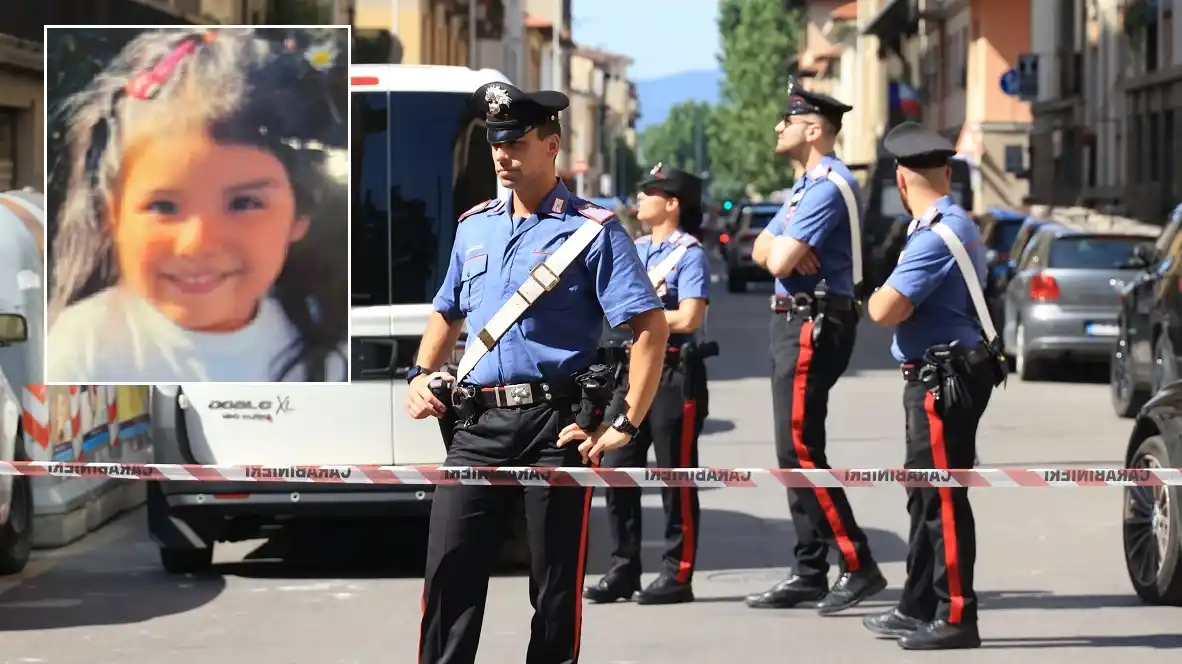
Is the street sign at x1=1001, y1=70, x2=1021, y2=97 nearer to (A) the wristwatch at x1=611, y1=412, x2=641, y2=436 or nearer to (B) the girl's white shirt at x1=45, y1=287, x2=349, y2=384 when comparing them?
(B) the girl's white shirt at x1=45, y1=287, x2=349, y2=384

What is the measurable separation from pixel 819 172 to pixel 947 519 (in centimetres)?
157

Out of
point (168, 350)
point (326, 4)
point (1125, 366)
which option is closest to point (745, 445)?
point (1125, 366)

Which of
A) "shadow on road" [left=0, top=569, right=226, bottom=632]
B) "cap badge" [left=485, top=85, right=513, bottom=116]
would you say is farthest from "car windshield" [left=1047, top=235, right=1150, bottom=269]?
"cap badge" [left=485, top=85, right=513, bottom=116]

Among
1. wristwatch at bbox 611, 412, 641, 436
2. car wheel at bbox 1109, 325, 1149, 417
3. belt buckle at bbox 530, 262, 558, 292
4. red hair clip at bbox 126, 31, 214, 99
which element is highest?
red hair clip at bbox 126, 31, 214, 99

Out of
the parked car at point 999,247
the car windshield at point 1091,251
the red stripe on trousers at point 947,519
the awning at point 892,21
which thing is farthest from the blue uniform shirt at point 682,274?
the awning at point 892,21

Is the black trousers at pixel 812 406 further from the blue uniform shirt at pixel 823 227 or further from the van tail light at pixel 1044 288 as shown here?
the van tail light at pixel 1044 288

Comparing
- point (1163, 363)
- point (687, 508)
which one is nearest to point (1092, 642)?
point (687, 508)

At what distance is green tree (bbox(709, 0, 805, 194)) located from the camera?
11562cm

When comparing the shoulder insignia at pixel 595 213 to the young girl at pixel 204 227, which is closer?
the shoulder insignia at pixel 595 213

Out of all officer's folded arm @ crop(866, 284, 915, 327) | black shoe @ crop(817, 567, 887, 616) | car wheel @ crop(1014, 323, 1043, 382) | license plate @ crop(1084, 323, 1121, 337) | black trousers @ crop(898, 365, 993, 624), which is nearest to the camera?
officer's folded arm @ crop(866, 284, 915, 327)

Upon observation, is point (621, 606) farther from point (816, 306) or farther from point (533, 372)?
point (533, 372)

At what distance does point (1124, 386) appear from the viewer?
57.9ft

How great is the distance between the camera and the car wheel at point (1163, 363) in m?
15.6

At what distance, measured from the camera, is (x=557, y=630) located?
19.5 feet
